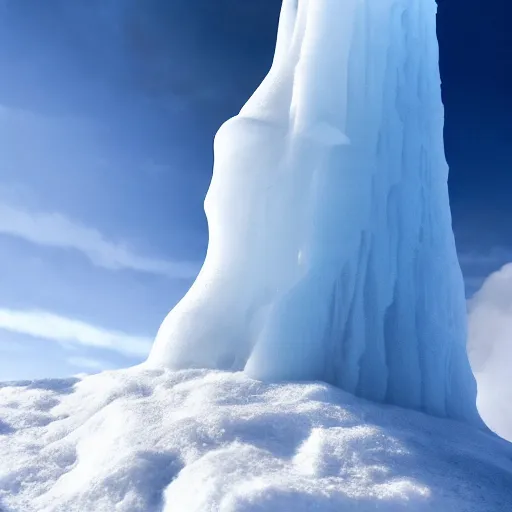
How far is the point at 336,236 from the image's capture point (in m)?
12.3

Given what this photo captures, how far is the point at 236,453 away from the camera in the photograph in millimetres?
7242

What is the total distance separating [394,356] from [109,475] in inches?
290

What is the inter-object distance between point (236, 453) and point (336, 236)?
20.8ft

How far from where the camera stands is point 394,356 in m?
12.1

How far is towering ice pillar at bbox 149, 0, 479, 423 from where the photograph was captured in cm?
1166

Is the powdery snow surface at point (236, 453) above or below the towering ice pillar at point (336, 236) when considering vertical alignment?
below

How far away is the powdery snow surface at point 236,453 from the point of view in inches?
253

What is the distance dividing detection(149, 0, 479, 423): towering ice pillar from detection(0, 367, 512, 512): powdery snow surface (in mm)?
1386

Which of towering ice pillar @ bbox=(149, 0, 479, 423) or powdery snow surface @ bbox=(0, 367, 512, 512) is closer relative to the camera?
powdery snow surface @ bbox=(0, 367, 512, 512)

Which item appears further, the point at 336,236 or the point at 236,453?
the point at 336,236

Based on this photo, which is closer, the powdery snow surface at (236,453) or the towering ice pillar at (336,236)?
the powdery snow surface at (236,453)

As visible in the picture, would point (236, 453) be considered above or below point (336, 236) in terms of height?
below

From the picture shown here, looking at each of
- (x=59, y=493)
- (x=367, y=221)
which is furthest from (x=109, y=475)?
(x=367, y=221)

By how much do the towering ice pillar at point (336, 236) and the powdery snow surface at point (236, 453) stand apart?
139 centimetres
